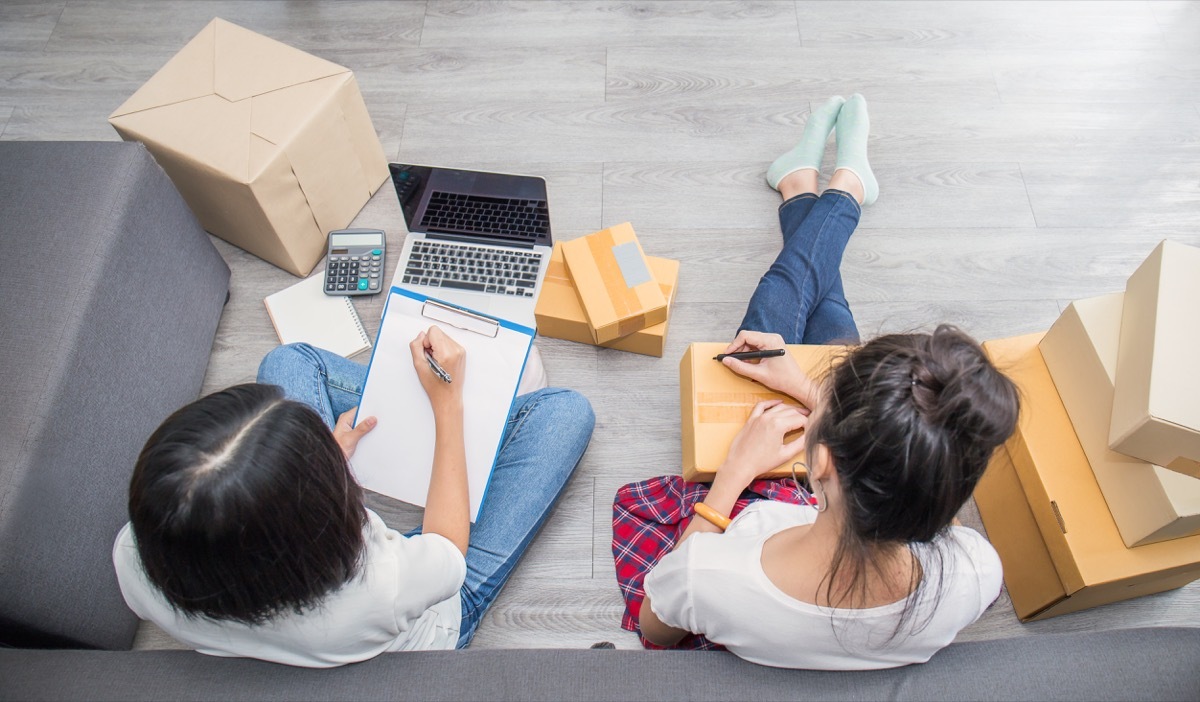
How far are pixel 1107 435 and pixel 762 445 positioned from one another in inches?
20.8

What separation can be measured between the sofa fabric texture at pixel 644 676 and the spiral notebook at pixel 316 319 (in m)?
0.69

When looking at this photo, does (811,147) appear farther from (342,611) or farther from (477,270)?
(342,611)

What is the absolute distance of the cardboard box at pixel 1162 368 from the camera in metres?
0.95

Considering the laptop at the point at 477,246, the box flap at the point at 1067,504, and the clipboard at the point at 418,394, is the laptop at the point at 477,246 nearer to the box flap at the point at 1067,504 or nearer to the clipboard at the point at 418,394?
the clipboard at the point at 418,394

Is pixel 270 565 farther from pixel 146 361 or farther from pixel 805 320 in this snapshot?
pixel 805 320

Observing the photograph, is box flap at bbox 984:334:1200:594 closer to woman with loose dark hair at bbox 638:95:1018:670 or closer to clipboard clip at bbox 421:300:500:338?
woman with loose dark hair at bbox 638:95:1018:670

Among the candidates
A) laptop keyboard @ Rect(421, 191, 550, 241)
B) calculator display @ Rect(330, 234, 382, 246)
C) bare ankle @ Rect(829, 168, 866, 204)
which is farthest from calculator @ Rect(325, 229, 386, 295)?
bare ankle @ Rect(829, 168, 866, 204)

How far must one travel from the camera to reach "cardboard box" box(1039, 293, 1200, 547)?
1.00m

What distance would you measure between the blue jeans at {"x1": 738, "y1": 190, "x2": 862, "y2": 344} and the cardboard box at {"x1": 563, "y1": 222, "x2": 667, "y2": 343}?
19 cm

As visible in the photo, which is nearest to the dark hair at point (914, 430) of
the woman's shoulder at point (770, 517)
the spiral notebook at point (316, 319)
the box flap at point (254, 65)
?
the woman's shoulder at point (770, 517)

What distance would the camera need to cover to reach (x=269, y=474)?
72 centimetres

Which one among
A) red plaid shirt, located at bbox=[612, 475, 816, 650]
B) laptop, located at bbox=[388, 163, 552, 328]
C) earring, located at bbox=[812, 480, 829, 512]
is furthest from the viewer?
laptop, located at bbox=[388, 163, 552, 328]

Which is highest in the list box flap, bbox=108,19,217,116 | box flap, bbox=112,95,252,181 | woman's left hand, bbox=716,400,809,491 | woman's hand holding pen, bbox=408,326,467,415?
box flap, bbox=108,19,217,116

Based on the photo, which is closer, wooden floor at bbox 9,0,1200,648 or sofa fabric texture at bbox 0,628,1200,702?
sofa fabric texture at bbox 0,628,1200,702
